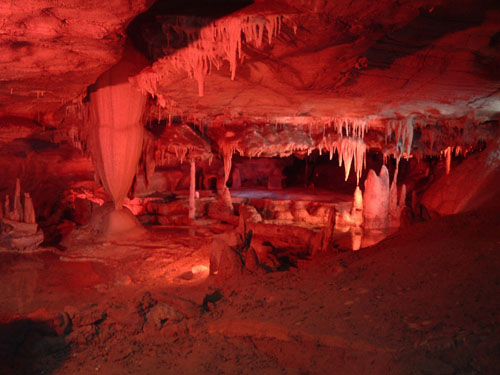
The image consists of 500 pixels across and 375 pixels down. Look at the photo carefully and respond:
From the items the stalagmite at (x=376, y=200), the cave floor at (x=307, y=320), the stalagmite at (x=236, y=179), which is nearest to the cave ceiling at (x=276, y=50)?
the cave floor at (x=307, y=320)

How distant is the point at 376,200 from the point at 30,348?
11.2 meters

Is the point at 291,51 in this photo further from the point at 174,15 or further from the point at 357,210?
the point at 357,210

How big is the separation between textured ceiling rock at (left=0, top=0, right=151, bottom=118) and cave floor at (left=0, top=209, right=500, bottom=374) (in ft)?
11.8

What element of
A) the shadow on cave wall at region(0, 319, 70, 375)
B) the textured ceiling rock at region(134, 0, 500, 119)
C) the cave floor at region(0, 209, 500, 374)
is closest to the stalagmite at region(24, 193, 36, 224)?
the cave floor at region(0, 209, 500, 374)

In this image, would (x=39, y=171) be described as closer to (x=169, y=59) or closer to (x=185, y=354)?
(x=169, y=59)

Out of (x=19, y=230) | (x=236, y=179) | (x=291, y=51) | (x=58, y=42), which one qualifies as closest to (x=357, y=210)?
(x=236, y=179)

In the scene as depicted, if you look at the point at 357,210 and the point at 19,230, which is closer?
the point at 19,230

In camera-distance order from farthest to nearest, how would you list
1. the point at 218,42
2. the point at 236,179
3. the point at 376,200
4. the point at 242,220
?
1. the point at 236,179
2. the point at 376,200
3. the point at 242,220
4. the point at 218,42

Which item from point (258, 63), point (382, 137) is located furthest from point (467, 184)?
point (258, 63)

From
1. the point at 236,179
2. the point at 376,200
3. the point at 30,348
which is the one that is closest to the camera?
the point at 30,348

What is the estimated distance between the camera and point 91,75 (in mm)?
5789

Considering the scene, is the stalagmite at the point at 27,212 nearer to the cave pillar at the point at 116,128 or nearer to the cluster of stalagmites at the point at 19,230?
the cluster of stalagmites at the point at 19,230

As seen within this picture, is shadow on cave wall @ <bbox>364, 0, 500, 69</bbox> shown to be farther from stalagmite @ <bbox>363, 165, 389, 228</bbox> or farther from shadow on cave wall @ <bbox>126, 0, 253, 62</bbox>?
stalagmite @ <bbox>363, 165, 389, 228</bbox>

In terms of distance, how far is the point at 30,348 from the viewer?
4406mm
